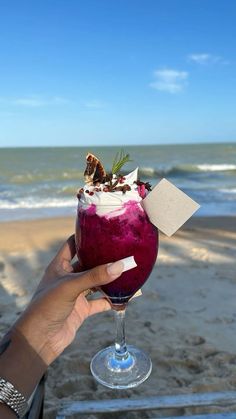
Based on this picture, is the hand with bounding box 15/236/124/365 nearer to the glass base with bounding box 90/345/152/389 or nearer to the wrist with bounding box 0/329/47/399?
the wrist with bounding box 0/329/47/399

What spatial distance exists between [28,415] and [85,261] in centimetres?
53

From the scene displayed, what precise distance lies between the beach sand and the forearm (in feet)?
2.70

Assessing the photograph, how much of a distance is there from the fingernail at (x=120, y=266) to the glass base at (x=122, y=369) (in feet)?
1.73

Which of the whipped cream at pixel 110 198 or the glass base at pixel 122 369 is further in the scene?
the glass base at pixel 122 369

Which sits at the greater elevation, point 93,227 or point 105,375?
point 93,227

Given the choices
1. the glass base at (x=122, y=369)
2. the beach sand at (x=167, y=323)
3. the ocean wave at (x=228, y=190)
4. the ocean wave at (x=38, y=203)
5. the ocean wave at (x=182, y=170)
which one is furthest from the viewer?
the ocean wave at (x=182, y=170)

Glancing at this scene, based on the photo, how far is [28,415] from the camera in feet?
4.39

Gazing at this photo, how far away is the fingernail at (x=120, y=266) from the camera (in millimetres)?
1203

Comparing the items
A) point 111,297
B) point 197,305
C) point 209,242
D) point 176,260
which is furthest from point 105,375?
point 209,242

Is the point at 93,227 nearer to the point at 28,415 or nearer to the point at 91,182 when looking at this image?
the point at 91,182

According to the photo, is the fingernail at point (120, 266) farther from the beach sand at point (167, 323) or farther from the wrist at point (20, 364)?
the beach sand at point (167, 323)

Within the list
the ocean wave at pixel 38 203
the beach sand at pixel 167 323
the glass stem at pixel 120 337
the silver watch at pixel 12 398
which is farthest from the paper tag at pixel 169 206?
the ocean wave at pixel 38 203

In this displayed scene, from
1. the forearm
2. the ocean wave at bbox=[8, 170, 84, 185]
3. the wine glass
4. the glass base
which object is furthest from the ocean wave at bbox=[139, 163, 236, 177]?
the forearm

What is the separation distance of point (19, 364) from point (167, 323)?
79.9 inches
